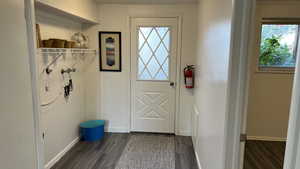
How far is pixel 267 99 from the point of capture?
3619mm

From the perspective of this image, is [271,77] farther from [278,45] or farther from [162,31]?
[162,31]

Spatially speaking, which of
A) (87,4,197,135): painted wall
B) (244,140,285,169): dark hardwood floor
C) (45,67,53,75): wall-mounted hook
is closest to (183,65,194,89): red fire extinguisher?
(87,4,197,135): painted wall

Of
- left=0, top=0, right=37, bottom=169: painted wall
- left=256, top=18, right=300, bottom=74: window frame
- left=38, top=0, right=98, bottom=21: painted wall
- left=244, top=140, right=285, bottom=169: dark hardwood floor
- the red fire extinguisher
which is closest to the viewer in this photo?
left=0, top=0, right=37, bottom=169: painted wall

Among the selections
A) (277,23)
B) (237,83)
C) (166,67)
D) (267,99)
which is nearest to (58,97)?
(166,67)

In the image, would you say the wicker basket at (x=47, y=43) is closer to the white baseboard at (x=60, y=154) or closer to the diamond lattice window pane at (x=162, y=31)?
the white baseboard at (x=60, y=154)

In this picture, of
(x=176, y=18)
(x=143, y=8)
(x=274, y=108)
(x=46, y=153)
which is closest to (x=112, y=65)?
(x=143, y=8)

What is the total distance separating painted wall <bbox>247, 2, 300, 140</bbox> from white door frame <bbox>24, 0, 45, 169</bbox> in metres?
3.25

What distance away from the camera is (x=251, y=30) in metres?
1.40

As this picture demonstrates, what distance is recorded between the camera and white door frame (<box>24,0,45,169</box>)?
4.41ft

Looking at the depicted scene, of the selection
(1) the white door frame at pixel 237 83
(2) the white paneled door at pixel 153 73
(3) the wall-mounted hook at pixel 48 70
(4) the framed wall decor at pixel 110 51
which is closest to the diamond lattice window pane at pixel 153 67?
(2) the white paneled door at pixel 153 73

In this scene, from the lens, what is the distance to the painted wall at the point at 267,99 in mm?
3519

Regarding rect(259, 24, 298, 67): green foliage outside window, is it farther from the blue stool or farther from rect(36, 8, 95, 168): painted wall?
rect(36, 8, 95, 168): painted wall

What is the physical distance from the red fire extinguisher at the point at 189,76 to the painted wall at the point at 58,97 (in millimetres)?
1879

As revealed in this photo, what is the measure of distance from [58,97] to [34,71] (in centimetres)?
169
